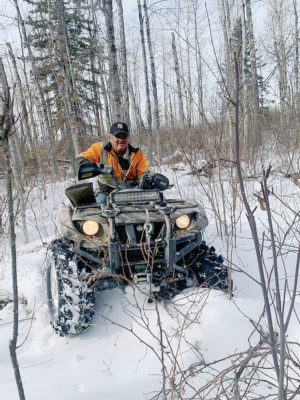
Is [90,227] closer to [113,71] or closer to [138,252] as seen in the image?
[138,252]

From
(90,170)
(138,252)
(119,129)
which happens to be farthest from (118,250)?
(119,129)

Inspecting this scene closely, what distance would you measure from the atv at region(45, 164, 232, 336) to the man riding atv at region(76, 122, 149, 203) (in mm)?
643

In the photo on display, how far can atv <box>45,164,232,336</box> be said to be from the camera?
2.26 metres

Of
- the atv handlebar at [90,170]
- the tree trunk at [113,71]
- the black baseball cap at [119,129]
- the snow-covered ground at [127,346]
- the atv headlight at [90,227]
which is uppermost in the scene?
the tree trunk at [113,71]

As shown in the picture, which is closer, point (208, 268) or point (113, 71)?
point (208, 268)

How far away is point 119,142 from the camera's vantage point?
3.53 meters

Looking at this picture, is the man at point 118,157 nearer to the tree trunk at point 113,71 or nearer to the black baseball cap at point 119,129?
the black baseball cap at point 119,129

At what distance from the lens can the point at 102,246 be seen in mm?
2264

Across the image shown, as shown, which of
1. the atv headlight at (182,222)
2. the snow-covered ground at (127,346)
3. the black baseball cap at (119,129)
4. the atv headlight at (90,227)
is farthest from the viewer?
the black baseball cap at (119,129)

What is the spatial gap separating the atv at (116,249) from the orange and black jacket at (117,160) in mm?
663

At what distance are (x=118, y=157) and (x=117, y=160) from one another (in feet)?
0.15

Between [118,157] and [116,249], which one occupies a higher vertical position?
[118,157]

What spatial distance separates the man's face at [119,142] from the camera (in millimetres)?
3485

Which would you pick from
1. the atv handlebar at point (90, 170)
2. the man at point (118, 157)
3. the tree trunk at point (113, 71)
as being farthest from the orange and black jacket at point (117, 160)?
the tree trunk at point (113, 71)
